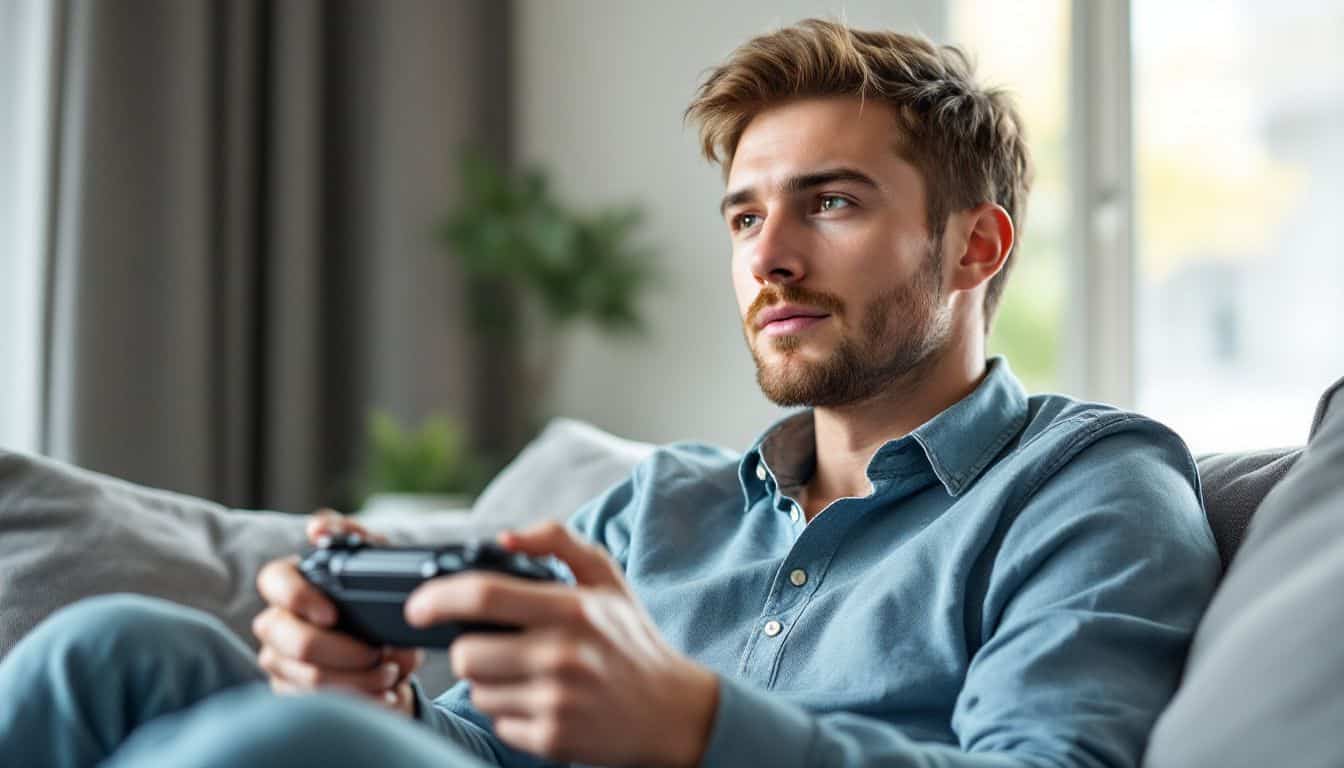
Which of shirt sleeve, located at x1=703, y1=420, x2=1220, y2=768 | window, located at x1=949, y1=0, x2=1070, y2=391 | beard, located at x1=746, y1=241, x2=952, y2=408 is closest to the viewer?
shirt sleeve, located at x1=703, y1=420, x2=1220, y2=768

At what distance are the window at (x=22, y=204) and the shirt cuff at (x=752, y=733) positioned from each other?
3.06 metres

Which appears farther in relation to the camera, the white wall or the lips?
the white wall

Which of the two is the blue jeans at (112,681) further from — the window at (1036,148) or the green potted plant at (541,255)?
the green potted plant at (541,255)

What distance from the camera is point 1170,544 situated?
1.02 m

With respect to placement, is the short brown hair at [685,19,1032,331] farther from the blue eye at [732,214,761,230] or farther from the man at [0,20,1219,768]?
the blue eye at [732,214,761,230]

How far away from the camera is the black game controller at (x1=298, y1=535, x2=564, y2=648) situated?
2.61 ft

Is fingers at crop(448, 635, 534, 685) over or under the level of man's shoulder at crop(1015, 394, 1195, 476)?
under

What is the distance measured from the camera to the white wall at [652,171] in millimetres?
3781

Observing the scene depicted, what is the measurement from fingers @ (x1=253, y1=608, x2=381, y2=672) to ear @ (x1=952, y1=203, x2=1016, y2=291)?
0.79 meters

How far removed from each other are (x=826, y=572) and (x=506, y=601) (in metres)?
0.53

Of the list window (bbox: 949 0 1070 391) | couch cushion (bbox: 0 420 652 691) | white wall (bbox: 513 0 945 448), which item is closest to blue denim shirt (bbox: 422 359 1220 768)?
couch cushion (bbox: 0 420 652 691)

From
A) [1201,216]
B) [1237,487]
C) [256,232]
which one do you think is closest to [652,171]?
[256,232]

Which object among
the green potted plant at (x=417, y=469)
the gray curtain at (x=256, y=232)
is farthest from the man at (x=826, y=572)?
the gray curtain at (x=256, y=232)

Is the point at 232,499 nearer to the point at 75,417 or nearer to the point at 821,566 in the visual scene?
the point at 75,417
